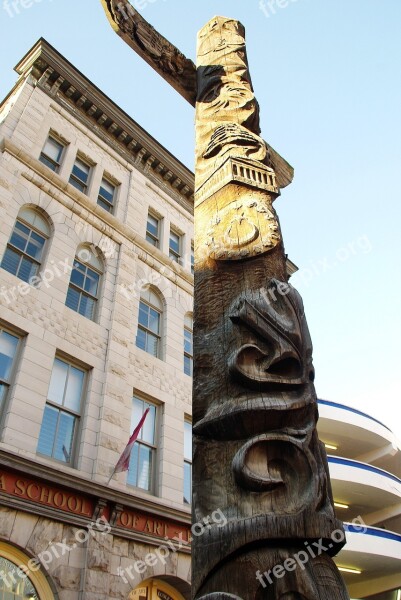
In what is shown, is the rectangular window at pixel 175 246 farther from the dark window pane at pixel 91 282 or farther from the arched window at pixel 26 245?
the arched window at pixel 26 245

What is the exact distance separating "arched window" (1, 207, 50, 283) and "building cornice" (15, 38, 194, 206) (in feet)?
15.6

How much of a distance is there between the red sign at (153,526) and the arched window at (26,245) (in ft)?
16.6

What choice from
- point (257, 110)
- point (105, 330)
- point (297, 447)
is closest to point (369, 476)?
point (105, 330)

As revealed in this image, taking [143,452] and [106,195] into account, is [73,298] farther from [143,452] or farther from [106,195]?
[106,195]

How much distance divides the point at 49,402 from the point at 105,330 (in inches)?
92.2

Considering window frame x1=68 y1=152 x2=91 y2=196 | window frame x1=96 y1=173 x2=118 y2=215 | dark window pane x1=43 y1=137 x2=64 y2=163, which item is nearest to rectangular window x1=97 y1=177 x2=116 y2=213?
window frame x1=96 y1=173 x2=118 y2=215

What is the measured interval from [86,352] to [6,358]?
1.79 m

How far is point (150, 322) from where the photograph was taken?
1296cm

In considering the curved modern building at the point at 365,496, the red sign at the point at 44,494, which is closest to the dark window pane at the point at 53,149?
the red sign at the point at 44,494

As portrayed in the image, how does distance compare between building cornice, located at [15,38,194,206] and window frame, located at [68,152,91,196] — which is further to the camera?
building cornice, located at [15,38,194,206]

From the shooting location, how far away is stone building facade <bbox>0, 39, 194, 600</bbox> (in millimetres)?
8148

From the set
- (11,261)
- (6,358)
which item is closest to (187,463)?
(6,358)

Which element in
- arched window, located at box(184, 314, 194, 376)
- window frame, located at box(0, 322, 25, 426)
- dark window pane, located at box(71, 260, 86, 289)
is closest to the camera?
window frame, located at box(0, 322, 25, 426)

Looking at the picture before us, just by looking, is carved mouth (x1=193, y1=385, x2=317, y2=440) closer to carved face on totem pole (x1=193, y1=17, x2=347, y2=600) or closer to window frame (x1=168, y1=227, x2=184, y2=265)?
carved face on totem pole (x1=193, y1=17, x2=347, y2=600)
